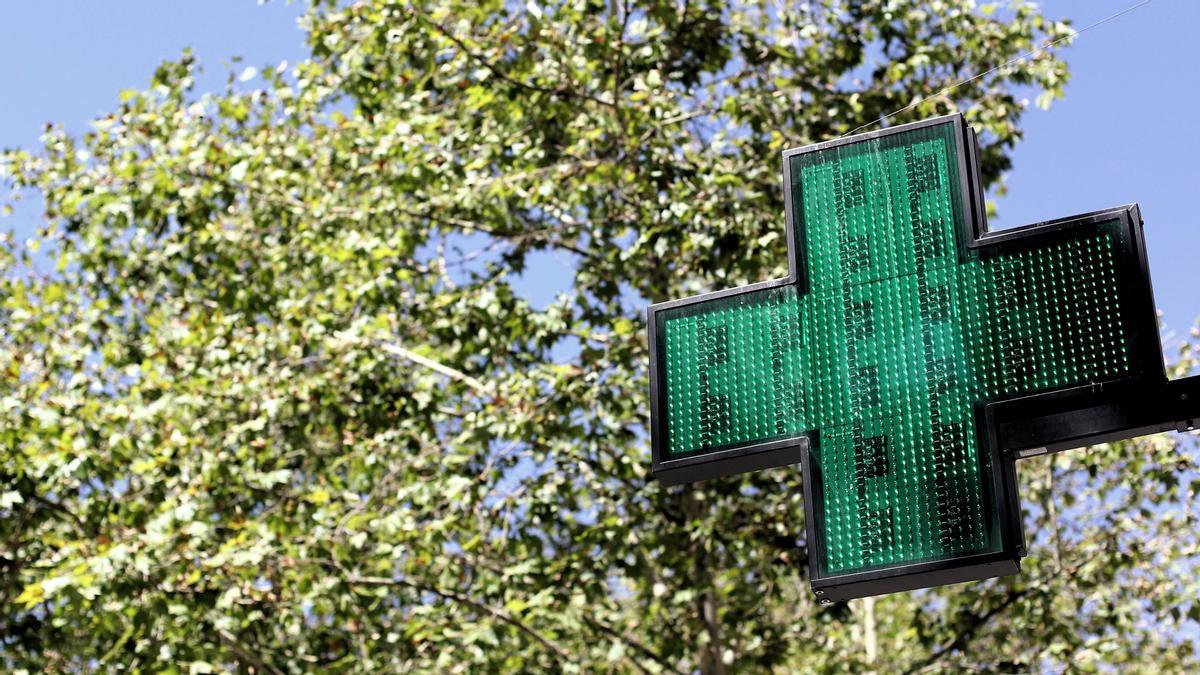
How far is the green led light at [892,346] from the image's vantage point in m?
3.06

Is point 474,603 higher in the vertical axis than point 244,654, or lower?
higher

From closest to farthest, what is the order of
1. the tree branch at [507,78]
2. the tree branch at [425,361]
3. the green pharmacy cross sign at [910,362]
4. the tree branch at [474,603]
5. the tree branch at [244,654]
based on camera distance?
the green pharmacy cross sign at [910,362], the tree branch at [474,603], the tree branch at [244,654], the tree branch at [507,78], the tree branch at [425,361]

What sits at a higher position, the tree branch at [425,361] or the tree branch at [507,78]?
the tree branch at [507,78]

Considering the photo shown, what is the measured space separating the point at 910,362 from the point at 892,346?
6 centimetres

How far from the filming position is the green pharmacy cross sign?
3.01m

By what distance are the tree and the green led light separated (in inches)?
198

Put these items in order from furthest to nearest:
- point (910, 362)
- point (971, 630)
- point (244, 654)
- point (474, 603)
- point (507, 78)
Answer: point (971, 630)
point (507, 78)
point (244, 654)
point (474, 603)
point (910, 362)

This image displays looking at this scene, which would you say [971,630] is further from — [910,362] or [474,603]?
[910,362]

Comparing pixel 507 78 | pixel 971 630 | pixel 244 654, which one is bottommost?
pixel 244 654

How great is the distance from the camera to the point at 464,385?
9.52m

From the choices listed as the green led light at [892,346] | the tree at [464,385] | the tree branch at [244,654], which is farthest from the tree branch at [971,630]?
the green led light at [892,346]

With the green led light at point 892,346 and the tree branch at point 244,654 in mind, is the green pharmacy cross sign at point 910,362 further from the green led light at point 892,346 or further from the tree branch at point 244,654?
the tree branch at point 244,654

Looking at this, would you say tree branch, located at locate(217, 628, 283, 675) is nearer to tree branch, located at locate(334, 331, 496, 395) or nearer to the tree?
the tree

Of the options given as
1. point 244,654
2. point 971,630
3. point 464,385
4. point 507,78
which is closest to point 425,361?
point 464,385
